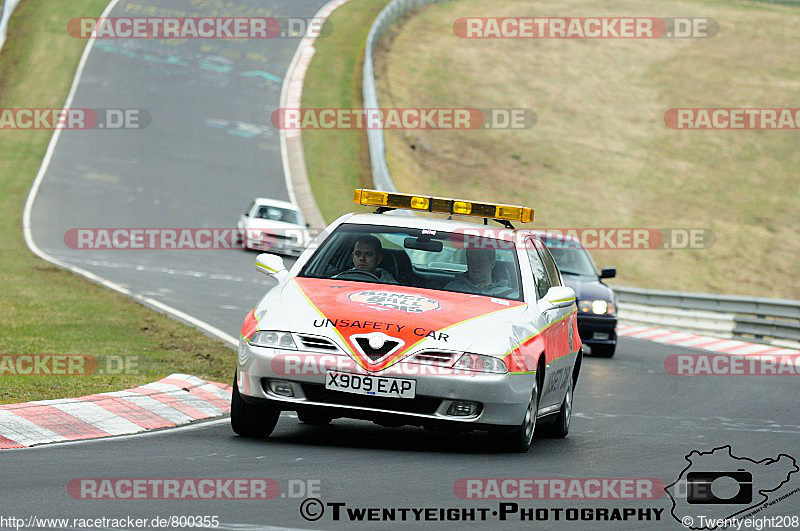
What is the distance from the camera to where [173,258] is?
1144 inches

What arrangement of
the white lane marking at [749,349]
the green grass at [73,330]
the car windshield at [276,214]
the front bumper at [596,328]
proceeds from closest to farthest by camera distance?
the green grass at [73,330] < the front bumper at [596,328] < the white lane marking at [749,349] < the car windshield at [276,214]

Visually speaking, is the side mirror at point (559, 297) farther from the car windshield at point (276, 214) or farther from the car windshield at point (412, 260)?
the car windshield at point (276, 214)

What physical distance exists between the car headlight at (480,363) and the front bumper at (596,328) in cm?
1072

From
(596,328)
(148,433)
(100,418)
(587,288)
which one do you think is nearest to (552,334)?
(148,433)

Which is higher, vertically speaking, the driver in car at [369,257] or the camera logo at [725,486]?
the driver in car at [369,257]

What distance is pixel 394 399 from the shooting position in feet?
29.0

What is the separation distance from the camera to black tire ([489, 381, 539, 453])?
9.27m

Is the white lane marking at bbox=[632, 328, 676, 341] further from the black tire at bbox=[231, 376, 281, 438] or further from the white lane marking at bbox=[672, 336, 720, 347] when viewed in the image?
the black tire at bbox=[231, 376, 281, 438]

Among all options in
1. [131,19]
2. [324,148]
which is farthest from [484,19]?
[324,148]

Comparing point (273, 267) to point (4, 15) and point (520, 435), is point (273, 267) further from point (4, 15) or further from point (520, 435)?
point (4, 15)

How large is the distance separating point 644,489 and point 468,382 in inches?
53.4

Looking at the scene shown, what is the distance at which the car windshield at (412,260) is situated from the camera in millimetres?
10055

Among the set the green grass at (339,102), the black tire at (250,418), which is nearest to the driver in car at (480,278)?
the black tire at (250,418)

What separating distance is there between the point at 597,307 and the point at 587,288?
1.25ft
